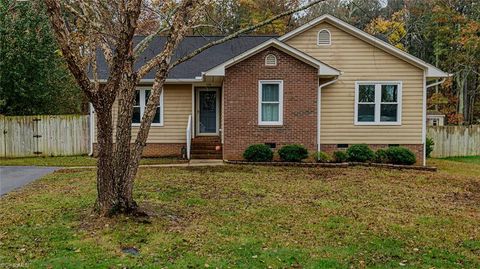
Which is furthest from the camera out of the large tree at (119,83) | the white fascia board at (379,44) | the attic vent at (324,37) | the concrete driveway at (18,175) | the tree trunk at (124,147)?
Result: the attic vent at (324,37)

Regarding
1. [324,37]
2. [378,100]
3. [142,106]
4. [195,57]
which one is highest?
[324,37]

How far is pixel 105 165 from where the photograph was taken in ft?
22.1

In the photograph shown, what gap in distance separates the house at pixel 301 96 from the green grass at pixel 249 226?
4143 mm

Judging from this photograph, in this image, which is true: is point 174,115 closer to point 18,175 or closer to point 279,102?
point 279,102

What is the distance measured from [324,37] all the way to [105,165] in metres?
11.6

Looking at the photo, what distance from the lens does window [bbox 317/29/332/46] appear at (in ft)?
52.8

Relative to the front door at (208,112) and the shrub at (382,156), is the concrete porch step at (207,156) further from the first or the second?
the shrub at (382,156)

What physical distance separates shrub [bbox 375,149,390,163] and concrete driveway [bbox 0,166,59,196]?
10.9 metres

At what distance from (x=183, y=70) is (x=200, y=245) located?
11.9 meters

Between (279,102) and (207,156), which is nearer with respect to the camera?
(279,102)

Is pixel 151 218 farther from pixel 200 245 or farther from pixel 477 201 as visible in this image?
pixel 477 201

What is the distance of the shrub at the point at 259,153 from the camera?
14.6 metres

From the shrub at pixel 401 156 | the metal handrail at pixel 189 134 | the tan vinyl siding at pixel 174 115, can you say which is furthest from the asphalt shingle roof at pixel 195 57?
the shrub at pixel 401 156

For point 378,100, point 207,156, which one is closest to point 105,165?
point 207,156
